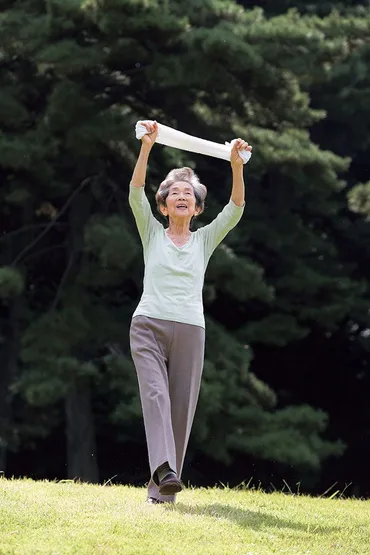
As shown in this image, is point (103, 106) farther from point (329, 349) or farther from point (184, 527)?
point (184, 527)

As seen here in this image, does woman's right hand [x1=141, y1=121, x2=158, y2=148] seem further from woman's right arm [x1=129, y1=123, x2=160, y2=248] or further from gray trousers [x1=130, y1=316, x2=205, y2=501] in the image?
gray trousers [x1=130, y1=316, x2=205, y2=501]

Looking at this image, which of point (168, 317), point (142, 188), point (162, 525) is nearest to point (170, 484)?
point (162, 525)

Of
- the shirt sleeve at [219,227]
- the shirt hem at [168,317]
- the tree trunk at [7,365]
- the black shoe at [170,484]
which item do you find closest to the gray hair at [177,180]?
the shirt sleeve at [219,227]

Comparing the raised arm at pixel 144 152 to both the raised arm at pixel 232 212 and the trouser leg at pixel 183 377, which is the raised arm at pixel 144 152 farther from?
the trouser leg at pixel 183 377

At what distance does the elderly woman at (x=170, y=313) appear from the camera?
5227 millimetres

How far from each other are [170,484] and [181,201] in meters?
1.29

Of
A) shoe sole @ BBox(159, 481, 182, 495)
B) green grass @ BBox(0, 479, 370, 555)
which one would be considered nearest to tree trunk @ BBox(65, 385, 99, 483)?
green grass @ BBox(0, 479, 370, 555)

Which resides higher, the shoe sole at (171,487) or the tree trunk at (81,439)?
the shoe sole at (171,487)

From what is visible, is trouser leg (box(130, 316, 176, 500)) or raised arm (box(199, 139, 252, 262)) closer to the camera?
trouser leg (box(130, 316, 176, 500))

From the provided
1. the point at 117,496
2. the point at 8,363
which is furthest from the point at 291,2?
the point at 117,496

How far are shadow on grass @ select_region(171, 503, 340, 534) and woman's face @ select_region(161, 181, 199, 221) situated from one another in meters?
1.33

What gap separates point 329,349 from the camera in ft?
68.0

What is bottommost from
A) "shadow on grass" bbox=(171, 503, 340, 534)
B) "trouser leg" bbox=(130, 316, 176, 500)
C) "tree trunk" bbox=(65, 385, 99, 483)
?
"tree trunk" bbox=(65, 385, 99, 483)

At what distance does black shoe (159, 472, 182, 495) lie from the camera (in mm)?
4977
